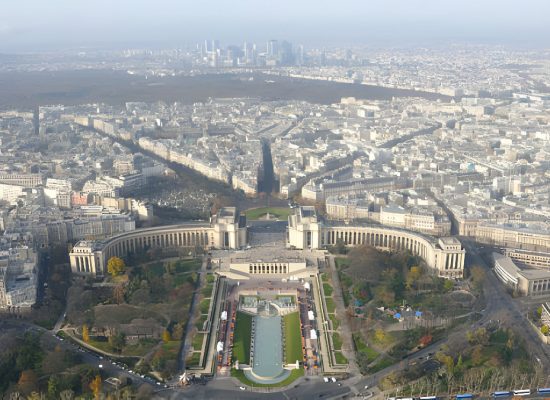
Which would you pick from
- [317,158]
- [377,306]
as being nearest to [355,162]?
[317,158]

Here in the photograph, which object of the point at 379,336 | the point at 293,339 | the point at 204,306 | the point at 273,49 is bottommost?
the point at 293,339

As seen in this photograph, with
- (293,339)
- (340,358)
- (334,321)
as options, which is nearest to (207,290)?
(293,339)

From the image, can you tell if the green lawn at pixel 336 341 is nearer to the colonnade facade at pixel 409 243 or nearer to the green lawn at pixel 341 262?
the green lawn at pixel 341 262

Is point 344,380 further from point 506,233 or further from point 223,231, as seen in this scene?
point 506,233

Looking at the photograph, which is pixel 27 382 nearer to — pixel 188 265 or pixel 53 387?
pixel 53 387

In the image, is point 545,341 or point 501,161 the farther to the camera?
point 501,161

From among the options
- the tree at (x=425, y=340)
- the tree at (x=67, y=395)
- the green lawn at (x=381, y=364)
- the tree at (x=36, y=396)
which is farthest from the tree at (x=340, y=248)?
the tree at (x=36, y=396)

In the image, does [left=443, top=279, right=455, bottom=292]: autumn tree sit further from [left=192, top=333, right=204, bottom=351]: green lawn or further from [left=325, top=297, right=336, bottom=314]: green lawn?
[left=192, top=333, right=204, bottom=351]: green lawn
